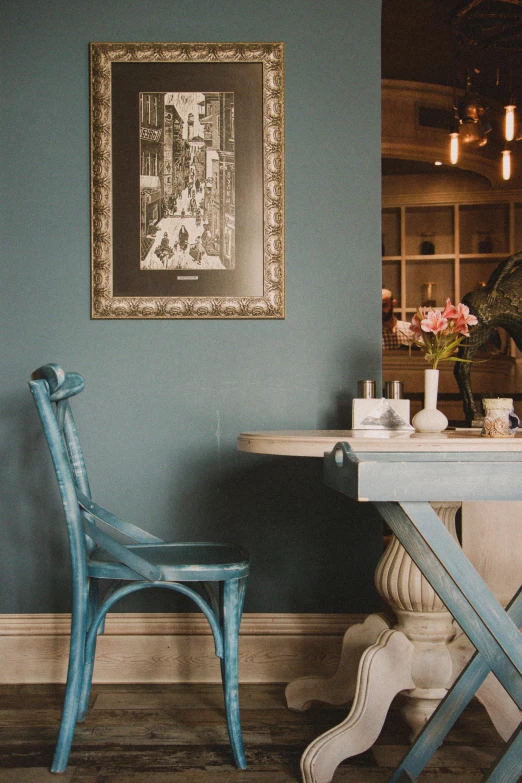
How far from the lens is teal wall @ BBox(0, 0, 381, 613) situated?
2508 mm

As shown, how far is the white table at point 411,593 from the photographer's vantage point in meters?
1.25

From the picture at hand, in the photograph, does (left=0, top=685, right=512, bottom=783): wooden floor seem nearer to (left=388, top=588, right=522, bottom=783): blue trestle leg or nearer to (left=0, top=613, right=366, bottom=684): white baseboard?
(left=0, top=613, right=366, bottom=684): white baseboard

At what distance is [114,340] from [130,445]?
37cm

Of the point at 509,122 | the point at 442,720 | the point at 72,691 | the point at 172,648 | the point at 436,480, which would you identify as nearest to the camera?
the point at 436,480

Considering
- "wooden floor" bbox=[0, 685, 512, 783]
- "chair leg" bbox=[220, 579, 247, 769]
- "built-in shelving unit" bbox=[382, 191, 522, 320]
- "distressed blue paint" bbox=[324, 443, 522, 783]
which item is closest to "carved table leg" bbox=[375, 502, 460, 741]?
"wooden floor" bbox=[0, 685, 512, 783]

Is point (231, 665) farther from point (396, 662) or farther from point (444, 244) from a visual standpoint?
point (444, 244)

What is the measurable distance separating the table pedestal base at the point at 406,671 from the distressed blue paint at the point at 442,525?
1.78 ft

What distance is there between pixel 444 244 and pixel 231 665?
570 cm

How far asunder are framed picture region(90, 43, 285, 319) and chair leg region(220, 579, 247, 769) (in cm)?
102

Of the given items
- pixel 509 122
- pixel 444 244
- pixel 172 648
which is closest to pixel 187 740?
pixel 172 648

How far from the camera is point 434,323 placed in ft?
6.59

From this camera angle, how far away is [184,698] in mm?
2314

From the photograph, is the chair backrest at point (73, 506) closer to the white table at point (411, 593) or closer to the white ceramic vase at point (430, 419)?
the white table at point (411, 593)

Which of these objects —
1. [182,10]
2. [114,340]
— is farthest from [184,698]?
[182,10]
